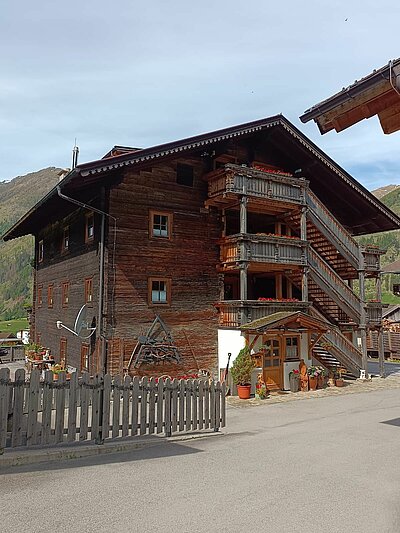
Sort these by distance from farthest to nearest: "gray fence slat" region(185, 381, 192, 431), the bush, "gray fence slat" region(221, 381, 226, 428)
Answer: the bush
"gray fence slat" region(221, 381, 226, 428)
"gray fence slat" region(185, 381, 192, 431)

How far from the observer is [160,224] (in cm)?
2053

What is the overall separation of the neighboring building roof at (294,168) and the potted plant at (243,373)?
353 inches

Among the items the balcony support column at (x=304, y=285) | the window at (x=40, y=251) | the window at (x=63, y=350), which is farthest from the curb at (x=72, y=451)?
the window at (x=40, y=251)

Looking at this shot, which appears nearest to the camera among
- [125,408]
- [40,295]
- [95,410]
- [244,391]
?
[95,410]

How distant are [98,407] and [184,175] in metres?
13.7

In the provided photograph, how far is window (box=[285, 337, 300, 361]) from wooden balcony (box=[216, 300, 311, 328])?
52.9 inches

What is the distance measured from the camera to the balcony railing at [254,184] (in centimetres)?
2050

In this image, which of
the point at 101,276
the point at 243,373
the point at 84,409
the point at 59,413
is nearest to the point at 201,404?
the point at 84,409

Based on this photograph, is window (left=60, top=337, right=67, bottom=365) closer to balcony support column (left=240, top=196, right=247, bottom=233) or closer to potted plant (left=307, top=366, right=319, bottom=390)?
balcony support column (left=240, top=196, right=247, bottom=233)

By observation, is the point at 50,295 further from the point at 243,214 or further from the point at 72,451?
the point at 72,451

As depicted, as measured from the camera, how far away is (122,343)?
61.8 ft

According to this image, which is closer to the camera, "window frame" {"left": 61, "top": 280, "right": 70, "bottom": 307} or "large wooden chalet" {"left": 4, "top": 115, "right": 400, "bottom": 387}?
"large wooden chalet" {"left": 4, "top": 115, "right": 400, "bottom": 387}

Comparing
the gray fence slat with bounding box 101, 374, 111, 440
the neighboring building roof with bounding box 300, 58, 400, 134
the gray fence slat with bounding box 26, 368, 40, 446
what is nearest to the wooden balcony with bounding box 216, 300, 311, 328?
the gray fence slat with bounding box 101, 374, 111, 440

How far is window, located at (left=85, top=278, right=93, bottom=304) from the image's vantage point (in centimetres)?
2025
